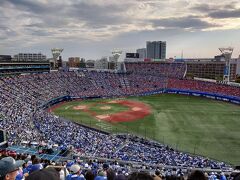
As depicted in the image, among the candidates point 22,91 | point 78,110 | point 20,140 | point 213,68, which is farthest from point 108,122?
point 213,68

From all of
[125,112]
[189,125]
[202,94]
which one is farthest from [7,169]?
[202,94]

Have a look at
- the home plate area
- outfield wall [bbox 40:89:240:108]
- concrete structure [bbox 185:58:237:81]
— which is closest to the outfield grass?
the home plate area

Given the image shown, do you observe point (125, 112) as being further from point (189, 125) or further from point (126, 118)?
point (189, 125)

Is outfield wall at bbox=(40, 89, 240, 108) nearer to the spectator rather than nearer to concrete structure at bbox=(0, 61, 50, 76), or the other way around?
concrete structure at bbox=(0, 61, 50, 76)

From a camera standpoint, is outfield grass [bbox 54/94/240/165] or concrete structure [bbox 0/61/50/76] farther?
concrete structure [bbox 0/61/50/76]

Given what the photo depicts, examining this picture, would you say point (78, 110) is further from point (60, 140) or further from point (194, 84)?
point (194, 84)

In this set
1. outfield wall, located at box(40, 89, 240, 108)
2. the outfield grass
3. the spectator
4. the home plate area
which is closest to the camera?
the spectator

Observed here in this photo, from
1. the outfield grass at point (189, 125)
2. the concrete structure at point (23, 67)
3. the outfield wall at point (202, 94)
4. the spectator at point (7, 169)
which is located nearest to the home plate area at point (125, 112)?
the outfield grass at point (189, 125)
